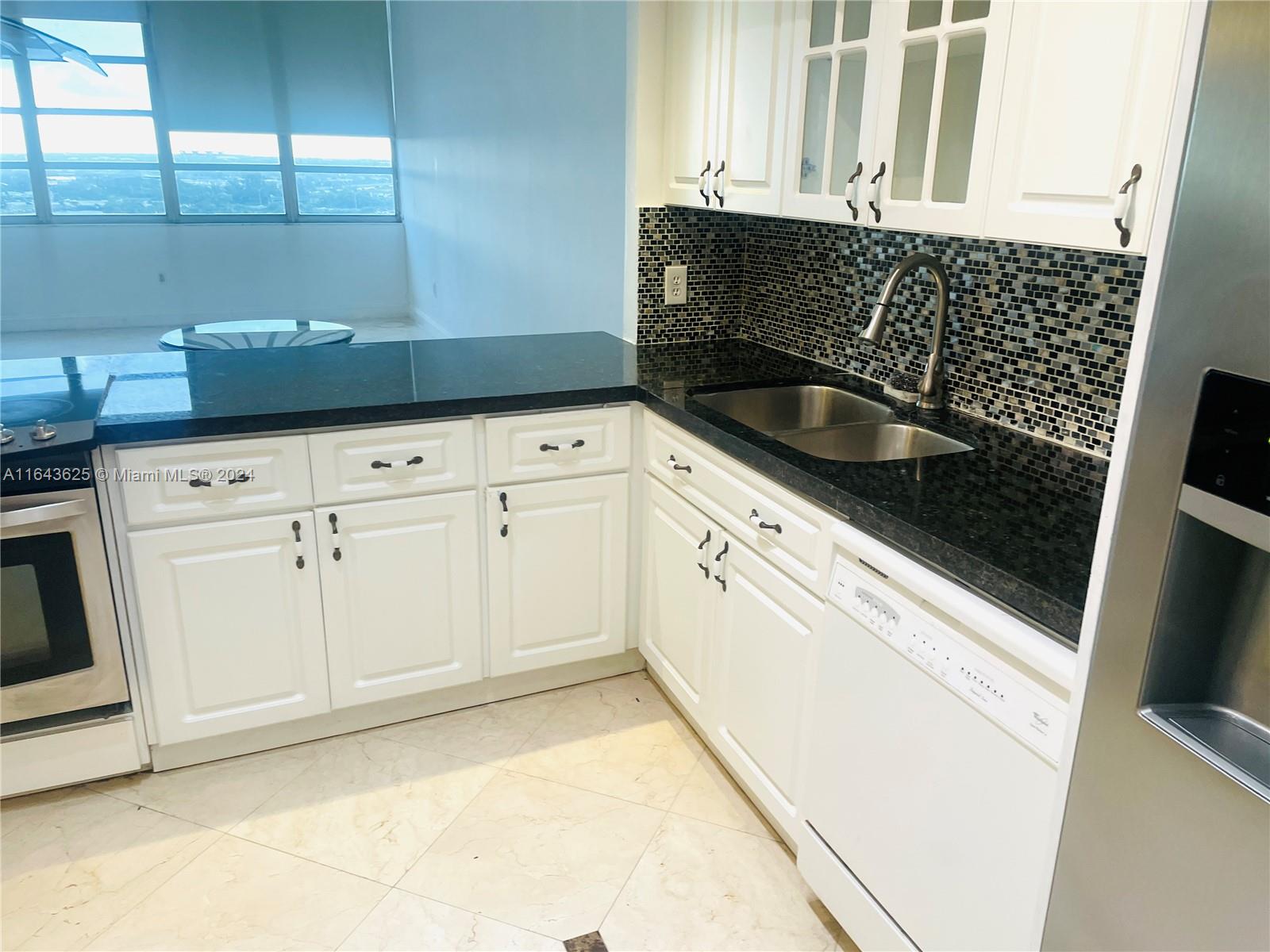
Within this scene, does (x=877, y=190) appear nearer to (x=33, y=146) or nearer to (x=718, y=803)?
(x=718, y=803)

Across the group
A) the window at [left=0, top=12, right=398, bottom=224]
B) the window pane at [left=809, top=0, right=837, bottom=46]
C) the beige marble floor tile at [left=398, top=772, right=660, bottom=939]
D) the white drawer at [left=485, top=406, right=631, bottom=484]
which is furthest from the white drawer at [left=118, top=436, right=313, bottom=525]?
the window at [left=0, top=12, right=398, bottom=224]

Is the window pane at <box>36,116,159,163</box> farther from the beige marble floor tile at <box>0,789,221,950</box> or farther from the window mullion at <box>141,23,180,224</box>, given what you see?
the beige marble floor tile at <box>0,789,221,950</box>

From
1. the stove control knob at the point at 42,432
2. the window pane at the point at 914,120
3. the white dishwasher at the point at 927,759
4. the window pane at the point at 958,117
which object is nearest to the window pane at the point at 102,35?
the stove control knob at the point at 42,432

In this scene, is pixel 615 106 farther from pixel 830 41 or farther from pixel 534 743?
pixel 534 743

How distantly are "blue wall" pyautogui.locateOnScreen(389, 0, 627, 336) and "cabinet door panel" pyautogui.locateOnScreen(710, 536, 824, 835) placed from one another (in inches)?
56.7

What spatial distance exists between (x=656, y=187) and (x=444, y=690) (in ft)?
5.25

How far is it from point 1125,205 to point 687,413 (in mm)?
1002

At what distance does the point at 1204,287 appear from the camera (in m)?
0.80

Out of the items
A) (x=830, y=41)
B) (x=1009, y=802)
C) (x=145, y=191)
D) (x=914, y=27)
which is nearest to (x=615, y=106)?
(x=830, y=41)

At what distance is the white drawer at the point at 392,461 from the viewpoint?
204 cm

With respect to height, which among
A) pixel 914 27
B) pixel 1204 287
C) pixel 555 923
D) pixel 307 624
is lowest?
pixel 555 923

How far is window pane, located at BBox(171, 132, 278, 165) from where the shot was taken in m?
8.47

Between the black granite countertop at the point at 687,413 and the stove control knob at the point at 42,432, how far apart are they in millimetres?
85

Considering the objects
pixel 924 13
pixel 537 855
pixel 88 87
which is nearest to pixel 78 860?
pixel 537 855
